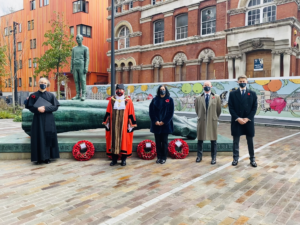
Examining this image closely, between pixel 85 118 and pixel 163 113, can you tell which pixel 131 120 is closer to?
pixel 163 113

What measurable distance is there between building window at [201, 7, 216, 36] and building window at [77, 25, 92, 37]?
14.7 m

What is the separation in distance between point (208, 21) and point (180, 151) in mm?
16667

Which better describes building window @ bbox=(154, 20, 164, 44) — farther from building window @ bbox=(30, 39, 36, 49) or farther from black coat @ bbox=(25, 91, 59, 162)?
black coat @ bbox=(25, 91, 59, 162)

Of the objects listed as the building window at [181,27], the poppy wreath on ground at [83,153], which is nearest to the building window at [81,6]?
the building window at [181,27]

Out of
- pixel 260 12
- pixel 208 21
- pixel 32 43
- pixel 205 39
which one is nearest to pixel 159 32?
pixel 208 21

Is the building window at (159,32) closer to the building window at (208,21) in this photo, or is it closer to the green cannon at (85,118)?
the building window at (208,21)

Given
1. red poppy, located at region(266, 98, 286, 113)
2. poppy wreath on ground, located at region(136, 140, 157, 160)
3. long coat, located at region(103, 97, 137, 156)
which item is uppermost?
red poppy, located at region(266, 98, 286, 113)

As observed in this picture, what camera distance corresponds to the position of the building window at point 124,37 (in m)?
26.0

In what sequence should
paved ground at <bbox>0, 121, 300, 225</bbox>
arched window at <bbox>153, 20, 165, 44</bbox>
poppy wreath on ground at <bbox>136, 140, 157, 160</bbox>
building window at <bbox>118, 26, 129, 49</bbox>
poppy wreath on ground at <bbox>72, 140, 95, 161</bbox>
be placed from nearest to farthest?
paved ground at <bbox>0, 121, 300, 225</bbox> < poppy wreath on ground at <bbox>72, 140, 95, 161</bbox> < poppy wreath on ground at <bbox>136, 140, 157, 160</bbox> < arched window at <bbox>153, 20, 165, 44</bbox> < building window at <bbox>118, 26, 129, 49</bbox>

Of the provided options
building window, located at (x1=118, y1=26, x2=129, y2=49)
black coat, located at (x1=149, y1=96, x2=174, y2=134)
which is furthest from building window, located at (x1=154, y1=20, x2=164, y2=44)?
black coat, located at (x1=149, y1=96, x2=174, y2=134)

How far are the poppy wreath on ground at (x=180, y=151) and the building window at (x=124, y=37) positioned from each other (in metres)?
21.1

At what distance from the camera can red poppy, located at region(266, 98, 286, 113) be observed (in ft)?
42.5

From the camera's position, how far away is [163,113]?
573 centimetres

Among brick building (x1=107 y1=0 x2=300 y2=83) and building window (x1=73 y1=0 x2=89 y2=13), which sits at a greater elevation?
building window (x1=73 y1=0 x2=89 y2=13)
